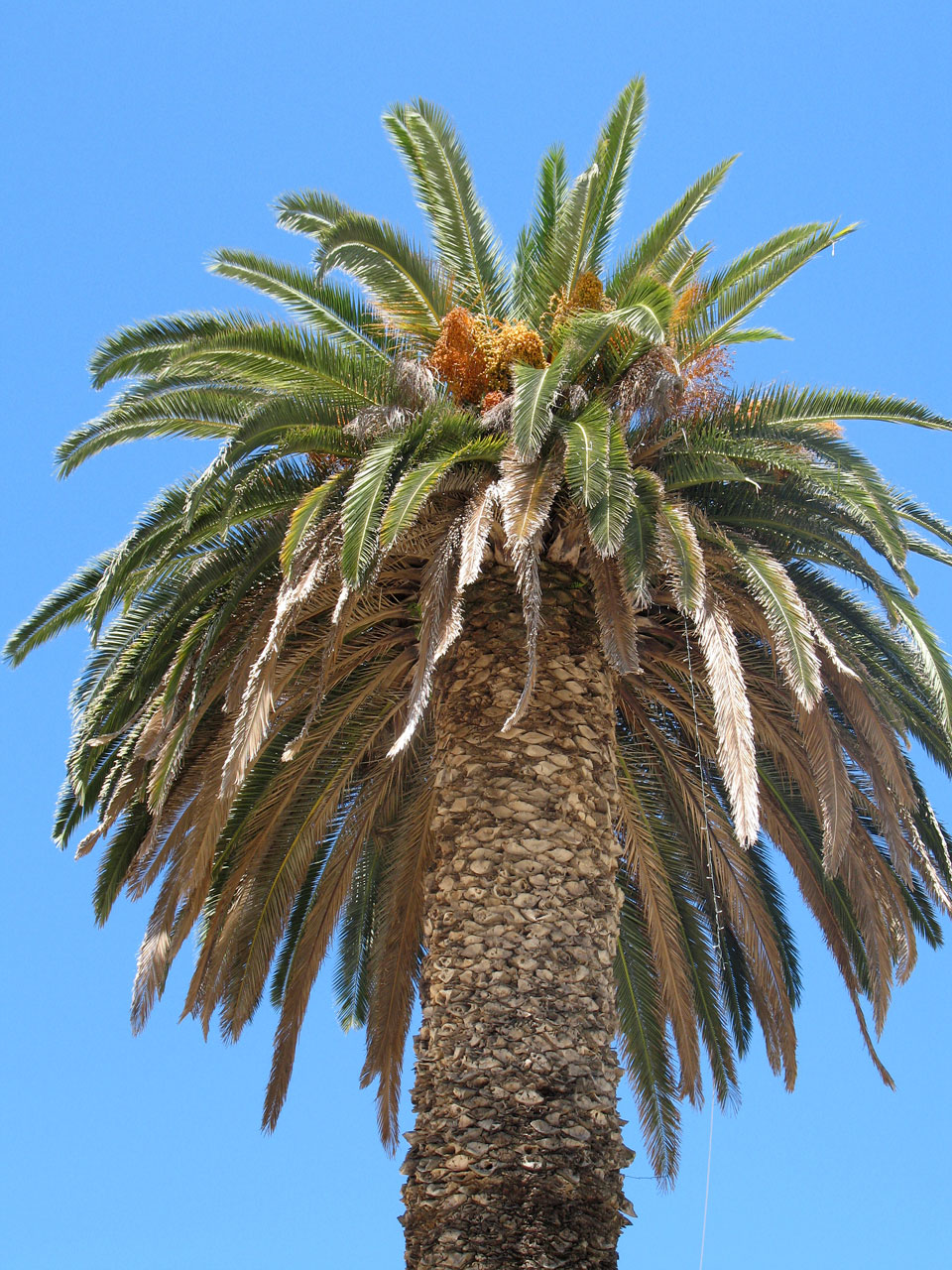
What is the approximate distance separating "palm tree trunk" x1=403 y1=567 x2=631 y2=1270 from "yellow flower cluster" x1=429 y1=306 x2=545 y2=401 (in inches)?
54.6

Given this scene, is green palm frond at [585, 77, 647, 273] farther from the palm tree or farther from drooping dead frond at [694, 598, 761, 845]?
drooping dead frond at [694, 598, 761, 845]

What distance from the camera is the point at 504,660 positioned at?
1062 cm

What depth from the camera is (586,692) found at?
419 inches

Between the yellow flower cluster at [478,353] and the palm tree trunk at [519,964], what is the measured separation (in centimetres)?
139

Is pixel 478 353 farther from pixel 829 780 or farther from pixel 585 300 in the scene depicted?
pixel 829 780

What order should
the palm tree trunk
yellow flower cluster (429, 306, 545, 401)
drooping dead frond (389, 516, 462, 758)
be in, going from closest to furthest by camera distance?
the palm tree trunk → drooping dead frond (389, 516, 462, 758) → yellow flower cluster (429, 306, 545, 401)

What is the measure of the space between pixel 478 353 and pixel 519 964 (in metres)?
4.31

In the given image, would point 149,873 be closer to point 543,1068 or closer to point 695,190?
point 543,1068

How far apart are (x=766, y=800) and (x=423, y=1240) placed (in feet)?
16.2

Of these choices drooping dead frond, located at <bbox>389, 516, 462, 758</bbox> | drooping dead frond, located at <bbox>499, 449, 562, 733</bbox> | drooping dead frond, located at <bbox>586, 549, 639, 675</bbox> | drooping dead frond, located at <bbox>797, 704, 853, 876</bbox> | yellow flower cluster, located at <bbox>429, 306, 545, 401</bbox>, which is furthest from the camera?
yellow flower cluster, located at <bbox>429, 306, 545, 401</bbox>

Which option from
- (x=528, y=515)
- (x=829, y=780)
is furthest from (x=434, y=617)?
(x=829, y=780)

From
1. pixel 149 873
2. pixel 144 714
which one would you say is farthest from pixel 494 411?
pixel 149 873

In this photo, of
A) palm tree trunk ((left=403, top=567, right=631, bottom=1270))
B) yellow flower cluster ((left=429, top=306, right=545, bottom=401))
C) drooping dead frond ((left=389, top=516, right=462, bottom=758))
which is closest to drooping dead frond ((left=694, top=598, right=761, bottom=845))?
palm tree trunk ((left=403, top=567, right=631, bottom=1270))

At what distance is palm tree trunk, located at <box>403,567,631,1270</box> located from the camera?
896cm
